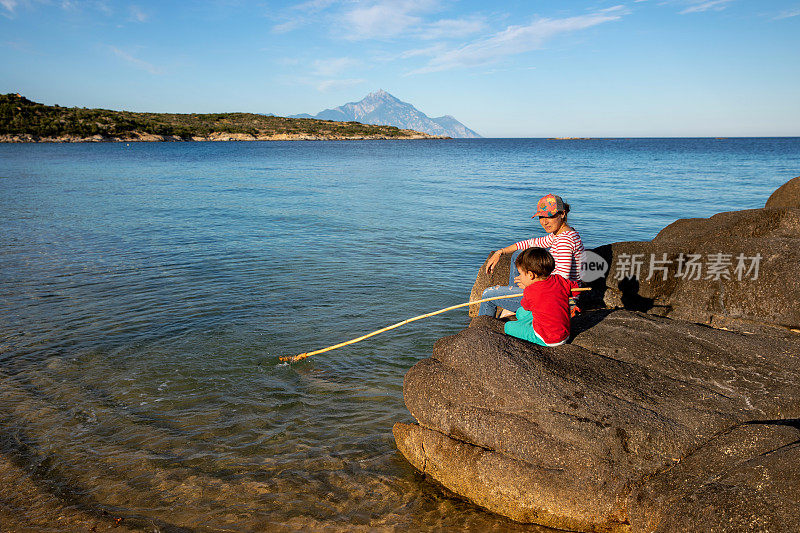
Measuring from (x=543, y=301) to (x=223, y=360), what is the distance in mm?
5428

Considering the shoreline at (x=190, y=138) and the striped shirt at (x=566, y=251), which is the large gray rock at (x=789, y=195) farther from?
the shoreline at (x=190, y=138)

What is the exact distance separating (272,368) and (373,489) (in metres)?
3.39

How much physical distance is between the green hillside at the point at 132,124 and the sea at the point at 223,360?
320 ft

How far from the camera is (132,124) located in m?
120

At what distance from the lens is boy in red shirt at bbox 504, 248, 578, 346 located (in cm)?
551

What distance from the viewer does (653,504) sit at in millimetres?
4047

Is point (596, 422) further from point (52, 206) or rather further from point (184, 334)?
point (52, 206)

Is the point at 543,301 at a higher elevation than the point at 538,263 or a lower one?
lower

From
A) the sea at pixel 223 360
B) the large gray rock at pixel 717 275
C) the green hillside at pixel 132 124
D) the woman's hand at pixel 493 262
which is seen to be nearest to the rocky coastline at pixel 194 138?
the green hillside at pixel 132 124

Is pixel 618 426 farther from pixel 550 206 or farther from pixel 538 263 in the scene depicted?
pixel 550 206

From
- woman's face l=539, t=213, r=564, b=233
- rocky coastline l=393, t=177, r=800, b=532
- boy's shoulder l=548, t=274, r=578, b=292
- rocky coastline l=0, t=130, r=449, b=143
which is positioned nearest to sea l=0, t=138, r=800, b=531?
rocky coastline l=393, t=177, r=800, b=532

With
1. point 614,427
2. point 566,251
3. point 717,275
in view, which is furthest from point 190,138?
point 614,427

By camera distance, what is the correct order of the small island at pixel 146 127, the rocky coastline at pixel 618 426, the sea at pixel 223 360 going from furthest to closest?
1. the small island at pixel 146 127
2. the sea at pixel 223 360
3. the rocky coastline at pixel 618 426

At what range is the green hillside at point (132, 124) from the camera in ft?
327
